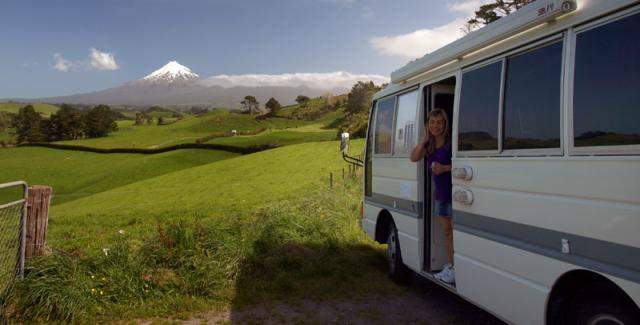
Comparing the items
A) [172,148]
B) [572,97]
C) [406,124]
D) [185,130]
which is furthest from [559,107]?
[185,130]

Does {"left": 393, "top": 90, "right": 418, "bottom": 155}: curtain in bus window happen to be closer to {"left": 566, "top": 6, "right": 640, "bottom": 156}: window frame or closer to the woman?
the woman

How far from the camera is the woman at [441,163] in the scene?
5613 mm

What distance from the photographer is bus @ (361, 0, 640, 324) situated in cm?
311

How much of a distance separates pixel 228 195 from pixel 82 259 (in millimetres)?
24621

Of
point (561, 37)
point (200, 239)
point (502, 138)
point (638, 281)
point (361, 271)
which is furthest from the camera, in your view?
point (361, 271)

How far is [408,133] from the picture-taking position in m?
6.57

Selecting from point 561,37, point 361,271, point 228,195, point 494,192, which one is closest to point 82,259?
point 361,271

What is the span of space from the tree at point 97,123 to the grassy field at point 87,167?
20.6 meters

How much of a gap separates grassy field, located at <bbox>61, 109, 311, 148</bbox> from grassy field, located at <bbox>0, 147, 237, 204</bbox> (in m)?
8.79

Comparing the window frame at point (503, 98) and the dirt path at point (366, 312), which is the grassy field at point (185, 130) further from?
the window frame at point (503, 98)

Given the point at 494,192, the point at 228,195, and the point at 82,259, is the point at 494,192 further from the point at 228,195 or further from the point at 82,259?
the point at 228,195

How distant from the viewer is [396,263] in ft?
23.4

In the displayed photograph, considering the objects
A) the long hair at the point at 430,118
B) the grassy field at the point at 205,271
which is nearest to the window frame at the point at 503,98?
the long hair at the point at 430,118

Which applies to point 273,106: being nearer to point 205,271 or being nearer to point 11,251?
point 205,271
